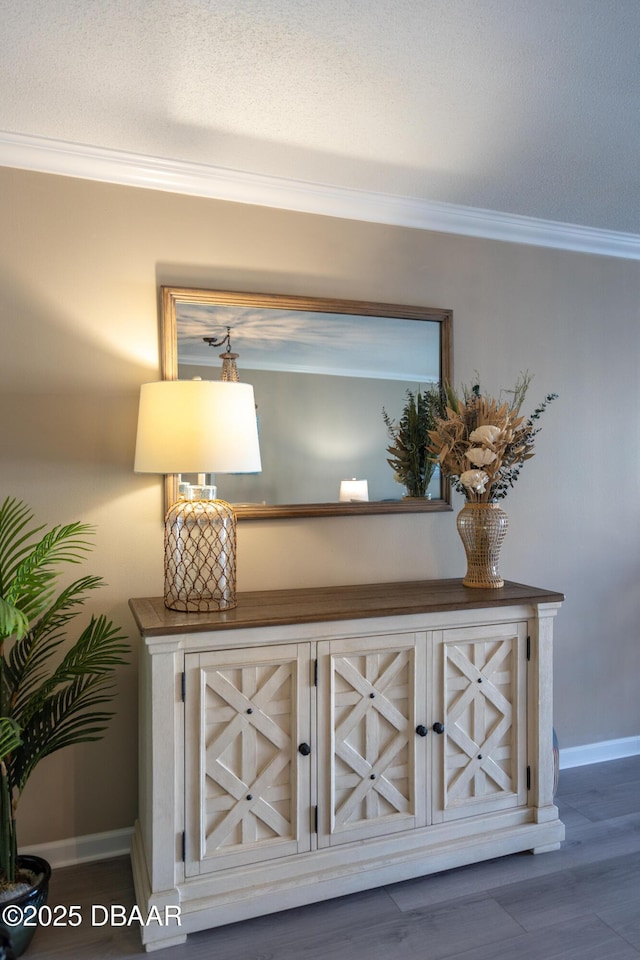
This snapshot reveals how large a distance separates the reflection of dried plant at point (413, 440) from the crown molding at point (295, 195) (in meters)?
0.75

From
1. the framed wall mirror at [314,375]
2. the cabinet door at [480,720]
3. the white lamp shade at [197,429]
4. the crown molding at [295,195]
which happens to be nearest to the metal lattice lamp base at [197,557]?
the white lamp shade at [197,429]

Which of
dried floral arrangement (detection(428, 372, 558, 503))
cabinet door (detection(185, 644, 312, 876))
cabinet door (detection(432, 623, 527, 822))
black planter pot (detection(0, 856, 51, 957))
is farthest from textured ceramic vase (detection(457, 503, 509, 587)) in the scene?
black planter pot (detection(0, 856, 51, 957))

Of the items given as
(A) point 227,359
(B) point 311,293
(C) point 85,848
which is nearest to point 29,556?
(A) point 227,359

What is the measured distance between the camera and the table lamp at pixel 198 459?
2.03 metres

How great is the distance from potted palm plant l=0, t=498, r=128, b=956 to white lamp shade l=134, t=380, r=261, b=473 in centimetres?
35

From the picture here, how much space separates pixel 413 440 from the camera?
2.76 m

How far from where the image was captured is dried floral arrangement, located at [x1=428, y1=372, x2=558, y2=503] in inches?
94.8

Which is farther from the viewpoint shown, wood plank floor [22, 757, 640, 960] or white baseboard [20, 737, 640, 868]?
white baseboard [20, 737, 640, 868]

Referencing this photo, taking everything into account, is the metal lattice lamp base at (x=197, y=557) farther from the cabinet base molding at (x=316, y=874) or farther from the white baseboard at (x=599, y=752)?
the white baseboard at (x=599, y=752)

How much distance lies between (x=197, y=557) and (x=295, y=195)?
1.45m

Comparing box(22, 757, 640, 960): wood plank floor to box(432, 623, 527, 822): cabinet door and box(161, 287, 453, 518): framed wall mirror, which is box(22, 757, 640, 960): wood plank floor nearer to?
box(432, 623, 527, 822): cabinet door

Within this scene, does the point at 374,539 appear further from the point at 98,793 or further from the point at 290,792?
the point at 98,793

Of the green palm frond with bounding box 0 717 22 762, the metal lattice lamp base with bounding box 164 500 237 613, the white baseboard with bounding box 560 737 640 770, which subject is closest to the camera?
the green palm frond with bounding box 0 717 22 762

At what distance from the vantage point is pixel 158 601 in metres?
2.27
